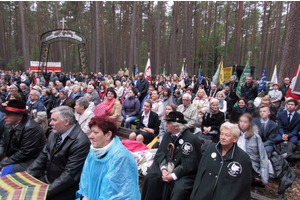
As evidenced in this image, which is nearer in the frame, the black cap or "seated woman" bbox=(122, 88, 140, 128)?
the black cap

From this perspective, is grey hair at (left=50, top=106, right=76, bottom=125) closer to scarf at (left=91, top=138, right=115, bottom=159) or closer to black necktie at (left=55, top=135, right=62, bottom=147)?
black necktie at (left=55, top=135, right=62, bottom=147)

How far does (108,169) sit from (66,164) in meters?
0.81

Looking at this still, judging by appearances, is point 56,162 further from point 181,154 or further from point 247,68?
point 247,68

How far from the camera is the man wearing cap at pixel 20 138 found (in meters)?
3.07

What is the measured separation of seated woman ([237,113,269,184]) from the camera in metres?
3.23

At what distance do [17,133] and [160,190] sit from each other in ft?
7.60

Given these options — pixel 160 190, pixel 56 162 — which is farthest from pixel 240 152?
Answer: pixel 56 162

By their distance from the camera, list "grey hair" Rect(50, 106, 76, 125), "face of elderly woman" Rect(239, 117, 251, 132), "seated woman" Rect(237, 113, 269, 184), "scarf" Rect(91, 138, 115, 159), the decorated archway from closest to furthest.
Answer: "scarf" Rect(91, 138, 115, 159)
"grey hair" Rect(50, 106, 76, 125)
"seated woman" Rect(237, 113, 269, 184)
"face of elderly woman" Rect(239, 117, 251, 132)
the decorated archway

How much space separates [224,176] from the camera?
247 centimetres

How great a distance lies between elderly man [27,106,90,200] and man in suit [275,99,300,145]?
4.11 metres

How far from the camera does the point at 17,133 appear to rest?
309 centimetres

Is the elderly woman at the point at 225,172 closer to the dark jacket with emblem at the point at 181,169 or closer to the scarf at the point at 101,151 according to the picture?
the dark jacket with emblem at the point at 181,169

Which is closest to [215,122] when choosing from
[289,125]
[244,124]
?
[244,124]

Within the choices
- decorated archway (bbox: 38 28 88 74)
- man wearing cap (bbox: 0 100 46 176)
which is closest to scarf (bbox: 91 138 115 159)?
man wearing cap (bbox: 0 100 46 176)
